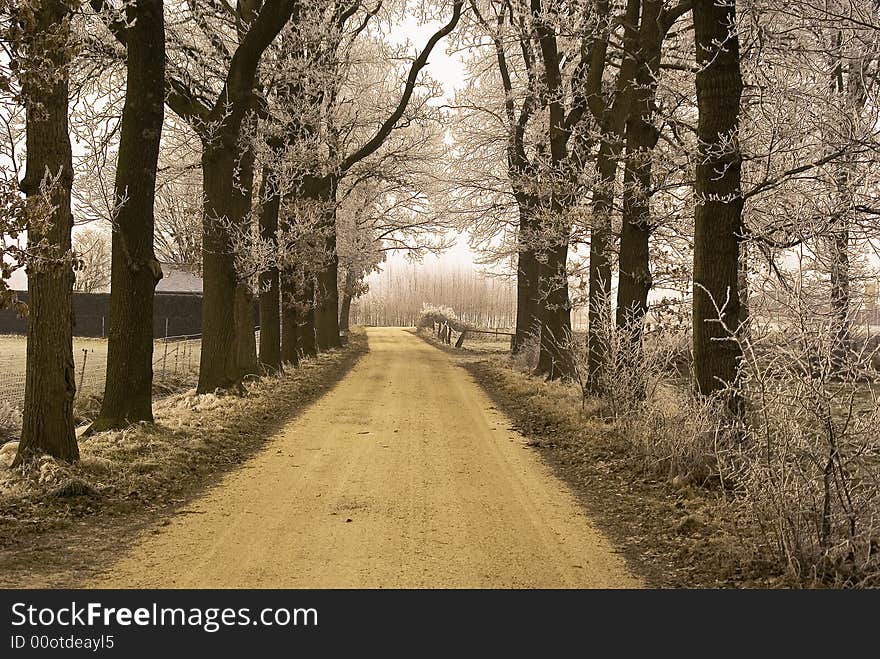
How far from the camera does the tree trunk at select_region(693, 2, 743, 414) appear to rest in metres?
9.05

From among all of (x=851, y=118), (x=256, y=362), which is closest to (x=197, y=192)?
(x=256, y=362)

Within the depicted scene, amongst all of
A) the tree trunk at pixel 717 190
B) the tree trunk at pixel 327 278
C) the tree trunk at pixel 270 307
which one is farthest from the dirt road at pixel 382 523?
the tree trunk at pixel 327 278

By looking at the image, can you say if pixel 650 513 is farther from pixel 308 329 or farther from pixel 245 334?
pixel 308 329

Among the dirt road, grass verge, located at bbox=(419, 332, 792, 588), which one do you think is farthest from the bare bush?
the dirt road

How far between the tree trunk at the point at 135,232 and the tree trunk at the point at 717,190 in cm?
706

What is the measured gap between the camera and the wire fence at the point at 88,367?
18172 millimetres

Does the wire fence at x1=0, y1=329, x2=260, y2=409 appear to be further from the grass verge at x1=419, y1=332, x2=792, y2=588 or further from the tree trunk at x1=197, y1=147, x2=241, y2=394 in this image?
the grass verge at x1=419, y1=332, x2=792, y2=588

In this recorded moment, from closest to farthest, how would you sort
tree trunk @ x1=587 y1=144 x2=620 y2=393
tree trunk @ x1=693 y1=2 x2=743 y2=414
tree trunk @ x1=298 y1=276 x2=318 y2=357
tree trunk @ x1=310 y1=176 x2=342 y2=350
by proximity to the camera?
tree trunk @ x1=693 y1=2 x2=743 y2=414 < tree trunk @ x1=587 y1=144 x2=620 y2=393 < tree trunk @ x1=310 y1=176 x2=342 y2=350 < tree trunk @ x1=298 y1=276 x2=318 y2=357

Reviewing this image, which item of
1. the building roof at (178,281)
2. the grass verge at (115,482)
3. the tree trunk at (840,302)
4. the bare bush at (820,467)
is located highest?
the building roof at (178,281)

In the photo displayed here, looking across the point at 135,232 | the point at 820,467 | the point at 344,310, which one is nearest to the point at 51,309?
the point at 135,232

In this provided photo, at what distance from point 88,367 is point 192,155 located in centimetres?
807

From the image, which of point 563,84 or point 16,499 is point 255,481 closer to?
point 16,499

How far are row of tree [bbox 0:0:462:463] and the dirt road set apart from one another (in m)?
2.37

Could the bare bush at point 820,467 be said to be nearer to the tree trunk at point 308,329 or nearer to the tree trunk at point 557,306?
the tree trunk at point 557,306
